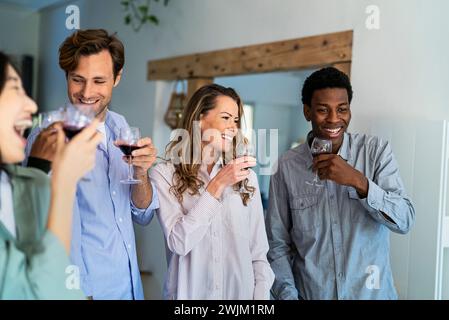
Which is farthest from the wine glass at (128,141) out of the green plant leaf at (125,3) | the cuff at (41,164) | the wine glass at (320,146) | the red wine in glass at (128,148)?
the green plant leaf at (125,3)

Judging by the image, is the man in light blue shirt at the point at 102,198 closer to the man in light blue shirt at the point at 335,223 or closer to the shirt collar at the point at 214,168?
the shirt collar at the point at 214,168

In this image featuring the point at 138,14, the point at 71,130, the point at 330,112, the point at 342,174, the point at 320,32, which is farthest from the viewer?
the point at 138,14

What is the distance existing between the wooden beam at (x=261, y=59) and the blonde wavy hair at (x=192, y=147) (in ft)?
3.90

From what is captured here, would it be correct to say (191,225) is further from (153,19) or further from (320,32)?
(153,19)

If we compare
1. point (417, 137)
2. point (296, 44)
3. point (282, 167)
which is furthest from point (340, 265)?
point (296, 44)

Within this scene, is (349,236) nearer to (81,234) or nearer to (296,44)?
(81,234)

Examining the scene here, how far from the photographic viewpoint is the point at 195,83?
3.53m

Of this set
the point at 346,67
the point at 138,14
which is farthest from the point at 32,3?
the point at 346,67

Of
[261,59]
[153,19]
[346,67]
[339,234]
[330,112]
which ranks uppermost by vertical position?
[153,19]

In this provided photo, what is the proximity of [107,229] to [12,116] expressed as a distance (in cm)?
48

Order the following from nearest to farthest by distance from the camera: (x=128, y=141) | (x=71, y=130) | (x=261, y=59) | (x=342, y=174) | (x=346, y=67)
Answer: (x=71, y=130), (x=128, y=141), (x=342, y=174), (x=346, y=67), (x=261, y=59)

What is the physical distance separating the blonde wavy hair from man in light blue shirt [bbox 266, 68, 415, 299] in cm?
27

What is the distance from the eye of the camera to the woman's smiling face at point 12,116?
95cm
